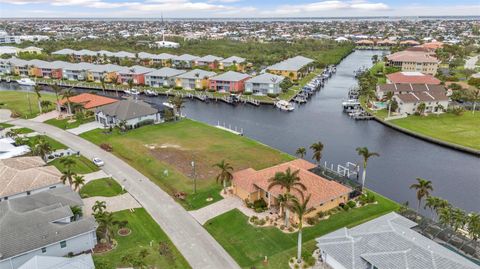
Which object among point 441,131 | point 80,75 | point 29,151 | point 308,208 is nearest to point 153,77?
point 80,75

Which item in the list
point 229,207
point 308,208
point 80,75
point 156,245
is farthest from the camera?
point 80,75

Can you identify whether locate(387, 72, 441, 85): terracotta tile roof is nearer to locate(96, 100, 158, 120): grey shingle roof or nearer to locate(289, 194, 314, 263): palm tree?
locate(96, 100, 158, 120): grey shingle roof

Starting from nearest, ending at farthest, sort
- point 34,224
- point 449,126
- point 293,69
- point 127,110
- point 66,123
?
point 34,224 < point 127,110 < point 449,126 < point 66,123 < point 293,69

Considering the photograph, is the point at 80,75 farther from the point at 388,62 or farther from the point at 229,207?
the point at 388,62

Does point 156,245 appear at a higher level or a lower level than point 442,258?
lower

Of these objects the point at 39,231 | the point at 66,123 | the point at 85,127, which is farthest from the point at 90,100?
the point at 39,231

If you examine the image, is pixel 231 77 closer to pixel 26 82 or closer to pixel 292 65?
pixel 292 65

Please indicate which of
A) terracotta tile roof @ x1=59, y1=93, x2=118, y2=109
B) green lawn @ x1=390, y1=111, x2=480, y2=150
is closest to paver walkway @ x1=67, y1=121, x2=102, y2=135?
terracotta tile roof @ x1=59, y1=93, x2=118, y2=109

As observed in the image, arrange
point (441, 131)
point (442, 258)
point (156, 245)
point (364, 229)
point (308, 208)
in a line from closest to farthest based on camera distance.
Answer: point (442, 258) → point (364, 229) → point (156, 245) → point (308, 208) → point (441, 131)
